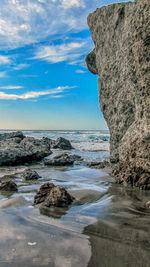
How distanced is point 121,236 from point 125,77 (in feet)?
15.4

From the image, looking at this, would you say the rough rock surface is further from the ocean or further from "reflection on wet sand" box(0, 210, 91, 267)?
the ocean

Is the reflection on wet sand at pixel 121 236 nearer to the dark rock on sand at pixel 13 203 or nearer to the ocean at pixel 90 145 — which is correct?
the dark rock on sand at pixel 13 203

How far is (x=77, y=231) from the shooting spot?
2068 millimetres

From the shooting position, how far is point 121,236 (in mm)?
1975

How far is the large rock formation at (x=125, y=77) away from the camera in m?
3.95

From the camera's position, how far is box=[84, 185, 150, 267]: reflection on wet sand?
5.23ft

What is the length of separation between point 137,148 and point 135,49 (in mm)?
1938

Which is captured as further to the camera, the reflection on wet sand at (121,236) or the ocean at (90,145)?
the ocean at (90,145)

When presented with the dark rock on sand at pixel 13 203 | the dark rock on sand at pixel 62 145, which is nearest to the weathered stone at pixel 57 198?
the dark rock on sand at pixel 13 203

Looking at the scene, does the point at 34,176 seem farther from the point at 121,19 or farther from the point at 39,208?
the point at 121,19

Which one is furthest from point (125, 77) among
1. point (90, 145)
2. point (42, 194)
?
point (90, 145)

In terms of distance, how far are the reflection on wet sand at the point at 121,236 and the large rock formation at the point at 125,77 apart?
62.5 inches

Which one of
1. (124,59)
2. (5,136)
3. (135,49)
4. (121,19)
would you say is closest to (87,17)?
(121,19)

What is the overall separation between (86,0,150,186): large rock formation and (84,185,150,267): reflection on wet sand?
159cm
